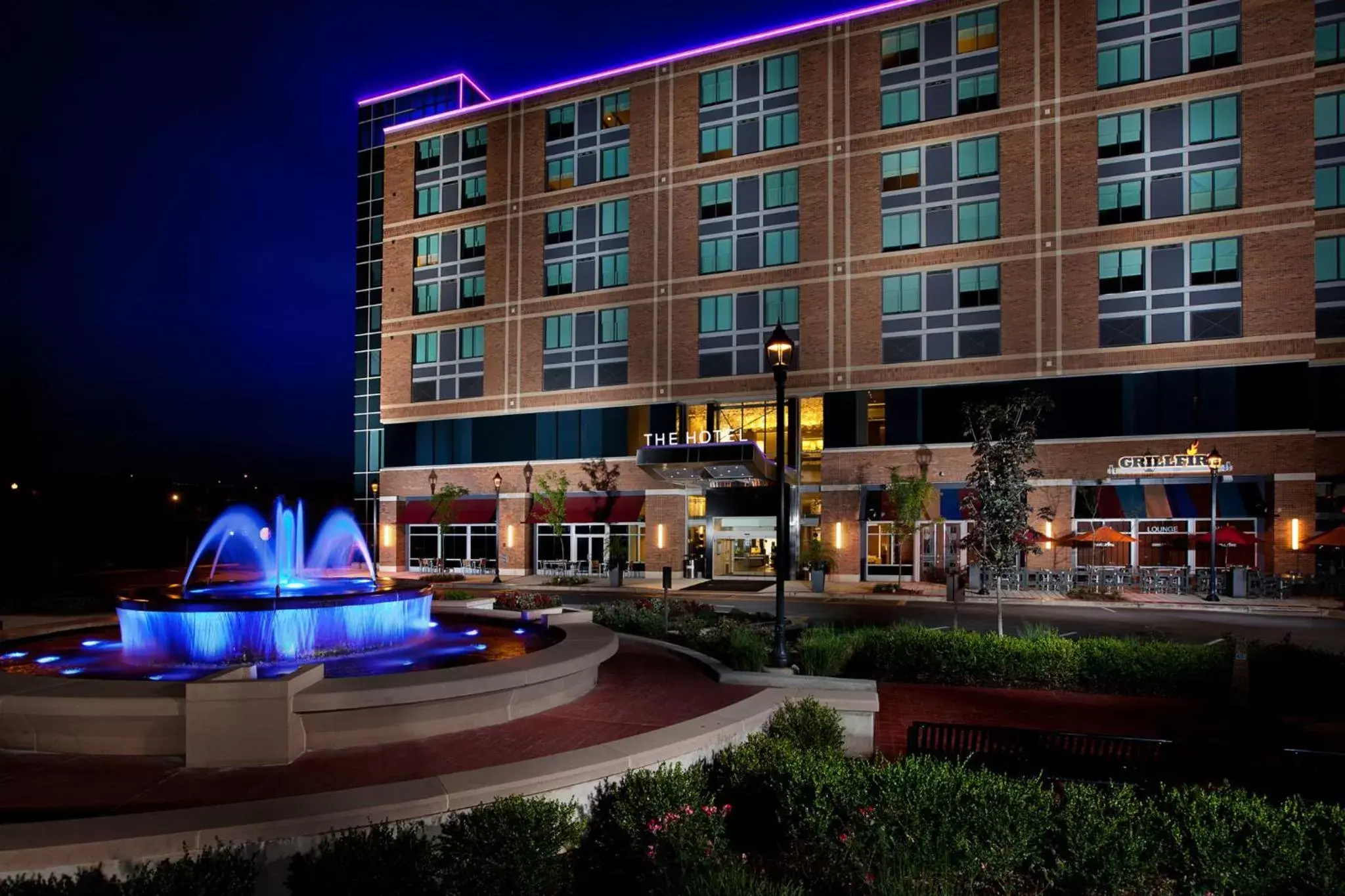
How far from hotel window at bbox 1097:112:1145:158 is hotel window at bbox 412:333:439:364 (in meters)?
36.4

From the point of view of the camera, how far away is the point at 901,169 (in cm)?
3831

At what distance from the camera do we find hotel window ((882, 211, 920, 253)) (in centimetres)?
3800

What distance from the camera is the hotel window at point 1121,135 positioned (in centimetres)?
3478

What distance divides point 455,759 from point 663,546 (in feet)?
111

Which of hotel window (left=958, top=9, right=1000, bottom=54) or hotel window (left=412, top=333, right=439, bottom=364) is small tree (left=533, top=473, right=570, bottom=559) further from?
hotel window (left=958, top=9, right=1000, bottom=54)

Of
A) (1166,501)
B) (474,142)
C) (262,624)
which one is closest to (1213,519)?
(1166,501)

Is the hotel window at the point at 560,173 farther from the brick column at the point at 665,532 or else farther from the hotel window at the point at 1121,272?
the hotel window at the point at 1121,272

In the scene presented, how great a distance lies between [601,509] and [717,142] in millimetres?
20278

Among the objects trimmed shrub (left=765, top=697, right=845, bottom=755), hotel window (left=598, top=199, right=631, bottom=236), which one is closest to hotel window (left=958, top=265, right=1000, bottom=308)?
hotel window (left=598, top=199, right=631, bottom=236)

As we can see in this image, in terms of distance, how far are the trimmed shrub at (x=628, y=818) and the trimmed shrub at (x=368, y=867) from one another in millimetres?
1511

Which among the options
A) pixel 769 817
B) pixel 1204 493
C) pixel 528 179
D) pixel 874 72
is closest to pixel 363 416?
pixel 528 179

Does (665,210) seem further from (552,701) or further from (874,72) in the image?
(552,701)

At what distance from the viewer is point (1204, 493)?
109ft

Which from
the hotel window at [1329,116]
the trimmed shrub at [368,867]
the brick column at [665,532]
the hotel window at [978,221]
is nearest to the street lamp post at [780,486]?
the trimmed shrub at [368,867]
